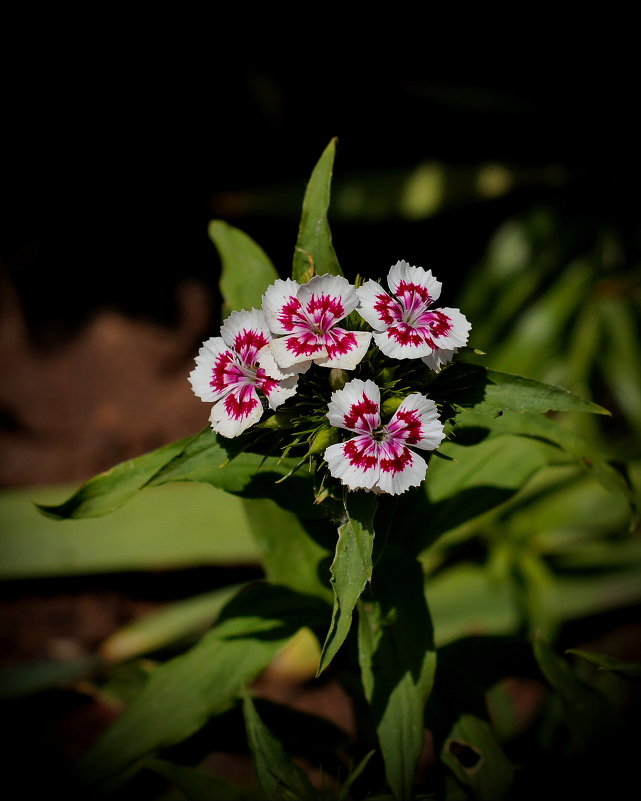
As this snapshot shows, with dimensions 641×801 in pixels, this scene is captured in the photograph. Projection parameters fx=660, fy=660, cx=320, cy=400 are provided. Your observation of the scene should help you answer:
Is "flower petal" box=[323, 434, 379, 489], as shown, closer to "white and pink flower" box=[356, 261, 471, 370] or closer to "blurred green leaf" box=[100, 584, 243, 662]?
"white and pink flower" box=[356, 261, 471, 370]

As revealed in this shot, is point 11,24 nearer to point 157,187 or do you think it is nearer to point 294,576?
point 157,187

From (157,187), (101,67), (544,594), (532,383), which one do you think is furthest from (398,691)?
(101,67)

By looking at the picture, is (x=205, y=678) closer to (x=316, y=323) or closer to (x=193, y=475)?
(x=193, y=475)

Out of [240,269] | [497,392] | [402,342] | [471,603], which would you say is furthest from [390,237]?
[402,342]

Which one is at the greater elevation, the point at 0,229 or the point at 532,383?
the point at 0,229

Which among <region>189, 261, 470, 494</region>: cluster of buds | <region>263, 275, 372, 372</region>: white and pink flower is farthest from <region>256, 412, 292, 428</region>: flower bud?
<region>263, 275, 372, 372</region>: white and pink flower

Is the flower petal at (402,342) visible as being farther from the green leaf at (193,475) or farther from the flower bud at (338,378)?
the green leaf at (193,475)

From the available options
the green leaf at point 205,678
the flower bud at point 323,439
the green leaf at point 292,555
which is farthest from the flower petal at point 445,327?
the green leaf at point 205,678
